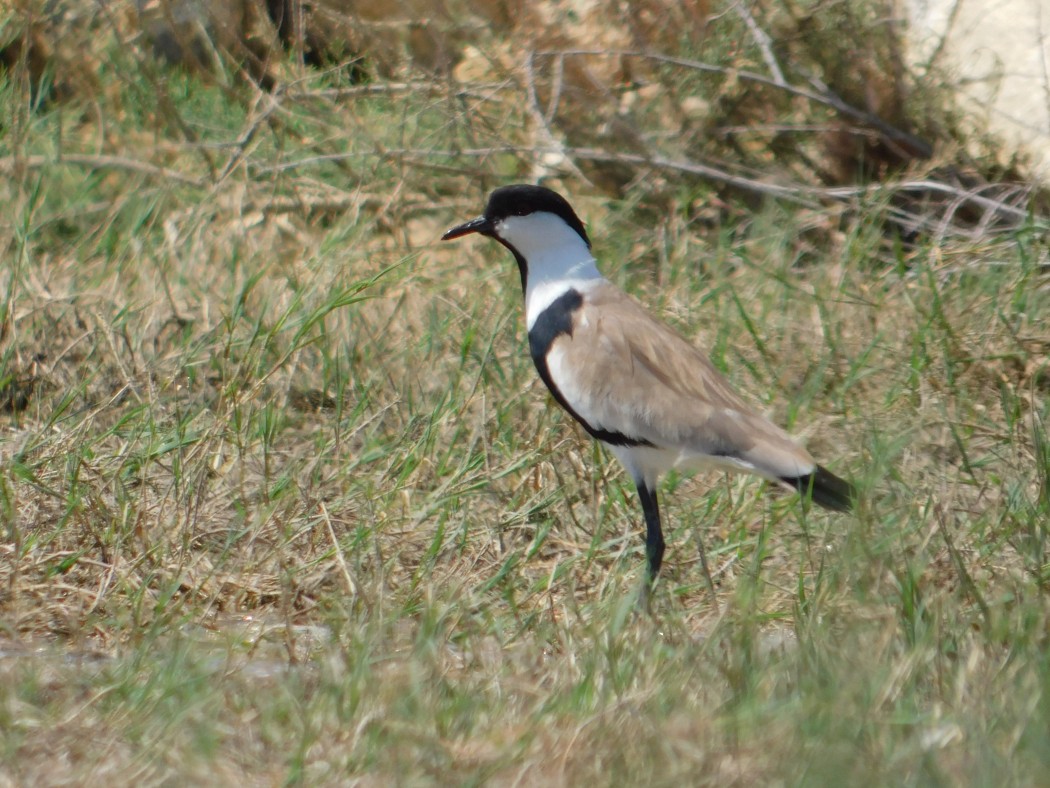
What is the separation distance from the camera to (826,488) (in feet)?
11.0

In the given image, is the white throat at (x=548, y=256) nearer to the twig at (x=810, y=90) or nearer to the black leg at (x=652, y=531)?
the black leg at (x=652, y=531)

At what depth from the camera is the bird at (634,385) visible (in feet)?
11.1

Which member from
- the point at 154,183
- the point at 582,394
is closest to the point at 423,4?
the point at 154,183

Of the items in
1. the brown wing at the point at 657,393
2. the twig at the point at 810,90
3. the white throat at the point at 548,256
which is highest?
the twig at the point at 810,90

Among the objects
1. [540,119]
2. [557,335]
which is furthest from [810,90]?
[557,335]

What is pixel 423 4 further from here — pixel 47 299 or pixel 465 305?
pixel 47 299

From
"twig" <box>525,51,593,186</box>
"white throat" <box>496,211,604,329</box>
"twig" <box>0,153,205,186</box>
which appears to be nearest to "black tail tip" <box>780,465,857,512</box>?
"white throat" <box>496,211,604,329</box>

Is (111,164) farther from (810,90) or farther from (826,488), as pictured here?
(826,488)

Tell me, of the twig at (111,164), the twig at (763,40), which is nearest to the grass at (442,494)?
the twig at (111,164)

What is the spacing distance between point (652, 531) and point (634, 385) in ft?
1.12

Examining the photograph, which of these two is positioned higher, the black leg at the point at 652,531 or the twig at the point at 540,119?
the twig at the point at 540,119

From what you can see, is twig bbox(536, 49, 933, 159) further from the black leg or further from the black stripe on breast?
the black leg

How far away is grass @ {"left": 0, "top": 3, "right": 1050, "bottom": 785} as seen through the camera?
8.16 ft

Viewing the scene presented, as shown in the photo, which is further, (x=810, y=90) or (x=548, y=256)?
(x=810, y=90)
